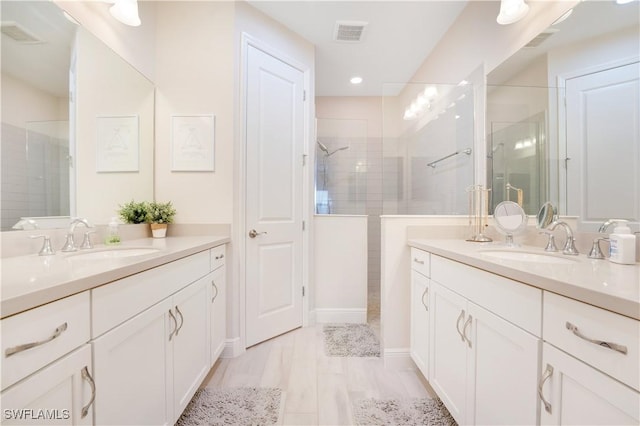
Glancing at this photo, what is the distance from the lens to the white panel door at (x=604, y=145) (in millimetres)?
1021

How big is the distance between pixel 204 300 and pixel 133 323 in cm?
66

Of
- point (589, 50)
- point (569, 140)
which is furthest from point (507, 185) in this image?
point (589, 50)

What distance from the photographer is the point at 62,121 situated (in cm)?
132

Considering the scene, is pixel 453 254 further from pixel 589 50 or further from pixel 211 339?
pixel 211 339

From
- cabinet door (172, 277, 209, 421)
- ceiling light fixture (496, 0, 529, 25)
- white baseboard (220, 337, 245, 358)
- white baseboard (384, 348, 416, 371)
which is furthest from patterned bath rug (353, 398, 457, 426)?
ceiling light fixture (496, 0, 529, 25)

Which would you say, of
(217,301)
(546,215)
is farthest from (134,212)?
(546,215)

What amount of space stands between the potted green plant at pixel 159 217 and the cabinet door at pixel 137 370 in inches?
34.6

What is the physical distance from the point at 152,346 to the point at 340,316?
1.97 metres

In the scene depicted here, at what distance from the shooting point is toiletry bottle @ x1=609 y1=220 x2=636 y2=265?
3.12 feet

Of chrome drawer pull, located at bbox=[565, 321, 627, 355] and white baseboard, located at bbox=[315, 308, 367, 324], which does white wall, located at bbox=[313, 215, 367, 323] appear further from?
chrome drawer pull, located at bbox=[565, 321, 627, 355]

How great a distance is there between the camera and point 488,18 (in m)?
1.88

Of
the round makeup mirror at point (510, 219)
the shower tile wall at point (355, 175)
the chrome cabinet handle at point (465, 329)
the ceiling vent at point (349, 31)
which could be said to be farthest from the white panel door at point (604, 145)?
the shower tile wall at point (355, 175)

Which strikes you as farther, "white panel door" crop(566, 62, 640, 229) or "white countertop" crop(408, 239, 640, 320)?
"white panel door" crop(566, 62, 640, 229)

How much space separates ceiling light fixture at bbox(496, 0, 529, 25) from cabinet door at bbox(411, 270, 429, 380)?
155 cm
